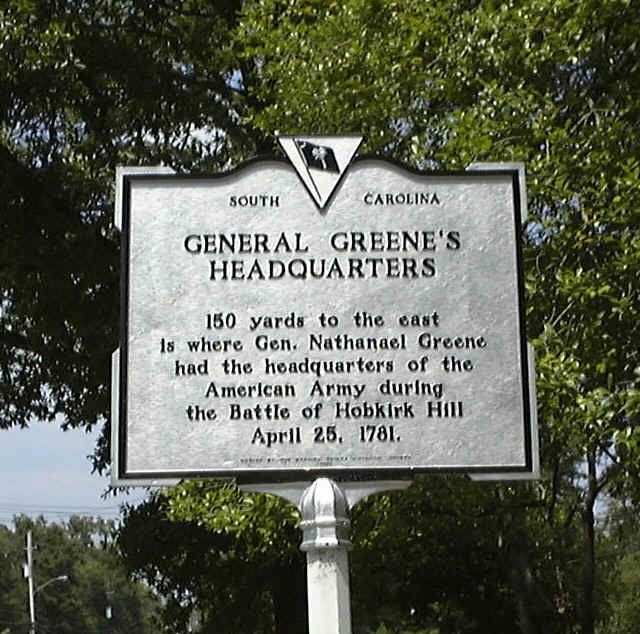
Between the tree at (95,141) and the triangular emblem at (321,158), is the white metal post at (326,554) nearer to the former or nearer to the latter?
the triangular emblem at (321,158)

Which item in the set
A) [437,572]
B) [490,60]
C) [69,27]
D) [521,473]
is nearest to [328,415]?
[521,473]

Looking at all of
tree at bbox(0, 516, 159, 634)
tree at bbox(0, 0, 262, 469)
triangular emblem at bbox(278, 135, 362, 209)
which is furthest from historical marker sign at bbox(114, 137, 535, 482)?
tree at bbox(0, 516, 159, 634)

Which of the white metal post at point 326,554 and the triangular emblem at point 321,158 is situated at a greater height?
the triangular emblem at point 321,158

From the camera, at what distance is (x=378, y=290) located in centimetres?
740

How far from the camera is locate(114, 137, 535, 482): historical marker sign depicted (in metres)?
7.24

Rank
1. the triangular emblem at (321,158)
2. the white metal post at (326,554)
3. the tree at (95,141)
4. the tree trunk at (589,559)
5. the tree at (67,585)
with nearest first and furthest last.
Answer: the white metal post at (326,554)
the triangular emblem at (321,158)
the tree at (95,141)
the tree trunk at (589,559)
the tree at (67,585)

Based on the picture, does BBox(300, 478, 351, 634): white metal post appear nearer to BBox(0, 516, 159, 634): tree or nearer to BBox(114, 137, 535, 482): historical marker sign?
BBox(114, 137, 535, 482): historical marker sign

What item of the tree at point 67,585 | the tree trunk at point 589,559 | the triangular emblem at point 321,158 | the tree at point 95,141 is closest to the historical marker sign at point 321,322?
the triangular emblem at point 321,158

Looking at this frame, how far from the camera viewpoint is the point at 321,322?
7.36m

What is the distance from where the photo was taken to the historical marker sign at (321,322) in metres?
7.24

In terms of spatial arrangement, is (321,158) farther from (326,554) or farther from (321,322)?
(326,554)

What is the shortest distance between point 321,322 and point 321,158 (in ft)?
3.32

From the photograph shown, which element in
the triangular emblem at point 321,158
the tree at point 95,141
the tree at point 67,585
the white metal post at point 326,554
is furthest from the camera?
the tree at point 67,585

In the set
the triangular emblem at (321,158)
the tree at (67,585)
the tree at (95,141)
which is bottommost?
the tree at (67,585)
